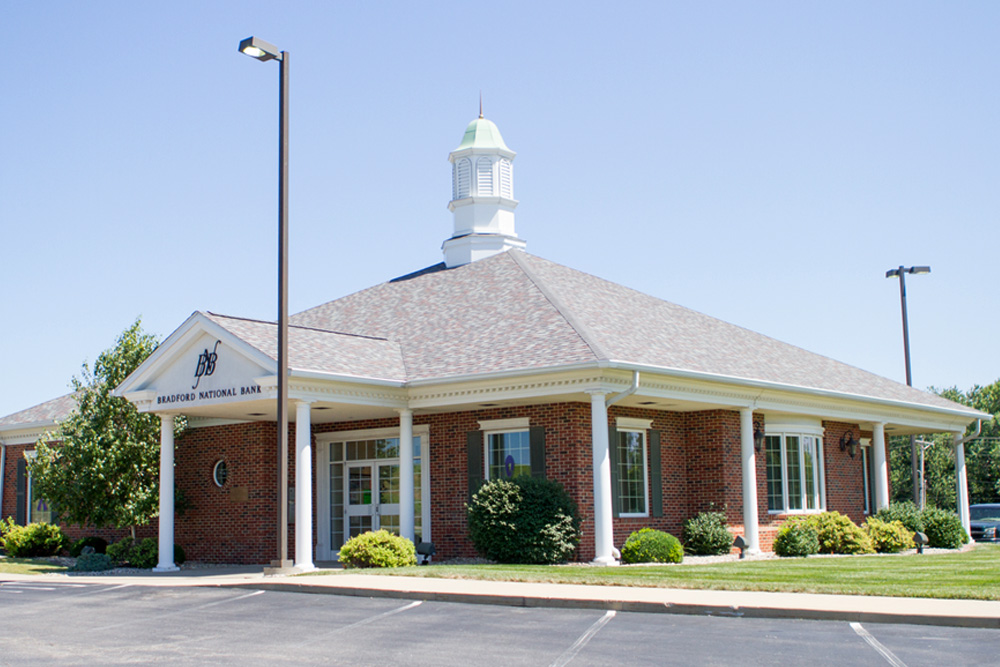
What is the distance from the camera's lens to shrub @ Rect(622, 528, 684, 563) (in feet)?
63.4

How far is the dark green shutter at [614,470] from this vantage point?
69.3 feet

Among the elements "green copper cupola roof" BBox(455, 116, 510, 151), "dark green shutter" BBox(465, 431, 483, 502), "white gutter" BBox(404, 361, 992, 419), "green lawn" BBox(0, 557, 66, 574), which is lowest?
"green lawn" BBox(0, 557, 66, 574)

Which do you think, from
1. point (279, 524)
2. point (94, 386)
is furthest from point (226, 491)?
point (279, 524)

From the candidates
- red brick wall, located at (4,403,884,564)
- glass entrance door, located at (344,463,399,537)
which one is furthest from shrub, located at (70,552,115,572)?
glass entrance door, located at (344,463,399,537)

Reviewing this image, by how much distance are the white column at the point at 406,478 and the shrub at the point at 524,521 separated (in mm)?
1672

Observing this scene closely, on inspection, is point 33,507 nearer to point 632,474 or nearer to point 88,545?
point 88,545

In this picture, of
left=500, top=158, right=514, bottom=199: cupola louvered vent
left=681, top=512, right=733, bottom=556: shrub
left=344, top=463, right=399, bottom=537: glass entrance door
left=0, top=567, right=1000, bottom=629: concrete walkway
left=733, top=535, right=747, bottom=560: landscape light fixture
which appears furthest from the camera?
left=500, top=158, right=514, bottom=199: cupola louvered vent

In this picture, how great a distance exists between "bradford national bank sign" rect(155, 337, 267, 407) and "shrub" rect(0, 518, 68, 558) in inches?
349

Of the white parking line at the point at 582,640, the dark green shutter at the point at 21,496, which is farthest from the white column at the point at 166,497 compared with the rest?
the white parking line at the point at 582,640

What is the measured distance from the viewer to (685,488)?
2288 cm

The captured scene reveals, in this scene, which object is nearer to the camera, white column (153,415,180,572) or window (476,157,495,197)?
white column (153,415,180,572)

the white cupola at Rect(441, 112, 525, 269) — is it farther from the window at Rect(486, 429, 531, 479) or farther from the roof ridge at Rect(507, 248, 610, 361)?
the window at Rect(486, 429, 531, 479)

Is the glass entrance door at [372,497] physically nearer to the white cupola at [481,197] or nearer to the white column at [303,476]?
the white column at [303,476]

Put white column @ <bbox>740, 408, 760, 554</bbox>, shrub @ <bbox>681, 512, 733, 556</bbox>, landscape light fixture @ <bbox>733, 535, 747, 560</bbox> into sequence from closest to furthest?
landscape light fixture @ <bbox>733, 535, 747, 560</bbox> < shrub @ <bbox>681, 512, 733, 556</bbox> < white column @ <bbox>740, 408, 760, 554</bbox>
